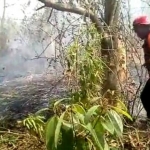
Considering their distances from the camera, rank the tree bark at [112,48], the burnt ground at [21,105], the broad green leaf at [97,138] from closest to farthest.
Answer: the broad green leaf at [97,138]
the burnt ground at [21,105]
the tree bark at [112,48]

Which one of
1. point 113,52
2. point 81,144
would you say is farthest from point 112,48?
point 81,144

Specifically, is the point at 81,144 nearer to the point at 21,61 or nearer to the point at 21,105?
the point at 21,105

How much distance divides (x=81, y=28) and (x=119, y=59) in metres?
1.06

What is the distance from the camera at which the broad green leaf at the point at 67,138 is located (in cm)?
187

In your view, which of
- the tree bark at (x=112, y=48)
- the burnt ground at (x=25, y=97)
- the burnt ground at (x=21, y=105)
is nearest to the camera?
the burnt ground at (x=21, y=105)

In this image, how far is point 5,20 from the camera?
543 inches

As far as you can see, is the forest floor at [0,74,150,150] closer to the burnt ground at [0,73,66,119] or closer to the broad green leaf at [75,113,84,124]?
the burnt ground at [0,73,66,119]

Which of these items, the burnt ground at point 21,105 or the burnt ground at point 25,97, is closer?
the burnt ground at point 21,105

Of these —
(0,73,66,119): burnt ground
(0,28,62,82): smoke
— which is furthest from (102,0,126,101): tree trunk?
(0,28,62,82): smoke

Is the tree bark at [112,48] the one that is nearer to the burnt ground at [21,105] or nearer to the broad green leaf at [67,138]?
the burnt ground at [21,105]

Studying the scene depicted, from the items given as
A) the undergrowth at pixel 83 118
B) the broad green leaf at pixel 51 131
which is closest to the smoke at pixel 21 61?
the undergrowth at pixel 83 118

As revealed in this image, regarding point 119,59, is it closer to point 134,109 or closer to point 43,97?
point 134,109

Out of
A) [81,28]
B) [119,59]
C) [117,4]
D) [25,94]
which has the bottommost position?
[25,94]

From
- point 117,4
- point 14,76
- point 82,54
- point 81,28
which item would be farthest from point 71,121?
point 14,76
